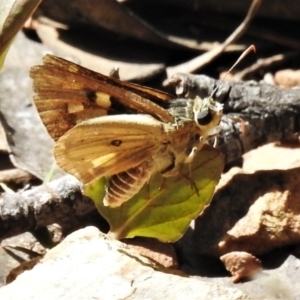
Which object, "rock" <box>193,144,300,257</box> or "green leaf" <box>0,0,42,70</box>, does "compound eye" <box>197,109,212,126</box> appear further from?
"green leaf" <box>0,0,42,70</box>

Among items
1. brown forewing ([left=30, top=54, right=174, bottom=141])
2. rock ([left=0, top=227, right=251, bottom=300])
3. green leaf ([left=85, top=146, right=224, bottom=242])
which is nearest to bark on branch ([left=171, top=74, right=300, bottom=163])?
green leaf ([left=85, top=146, right=224, bottom=242])

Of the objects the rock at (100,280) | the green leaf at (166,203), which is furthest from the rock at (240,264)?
the rock at (100,280)

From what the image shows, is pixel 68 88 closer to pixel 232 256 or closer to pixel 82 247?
pixel 82 247

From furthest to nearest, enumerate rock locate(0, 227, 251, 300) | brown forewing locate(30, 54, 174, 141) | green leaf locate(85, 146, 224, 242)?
green leaf locate(85, 146, 224, 242), brown forewing locate(30, 54, 174, 141), rock locate(0, 227, 251, 300)

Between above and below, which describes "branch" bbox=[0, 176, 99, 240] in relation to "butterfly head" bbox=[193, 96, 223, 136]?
below

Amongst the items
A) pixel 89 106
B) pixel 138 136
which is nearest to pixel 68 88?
pixel 89 106

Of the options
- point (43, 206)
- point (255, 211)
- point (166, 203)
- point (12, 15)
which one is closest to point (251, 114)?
point (255, 211)
